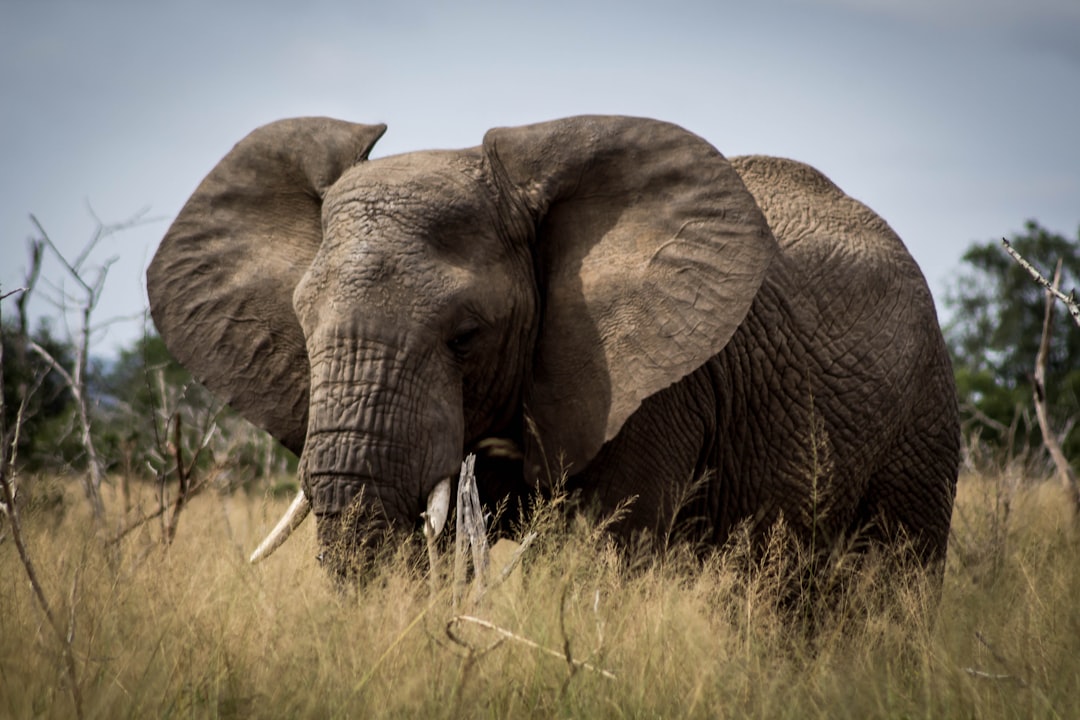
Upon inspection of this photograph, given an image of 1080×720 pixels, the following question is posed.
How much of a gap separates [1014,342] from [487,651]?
74.4ft

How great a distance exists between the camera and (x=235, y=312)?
213 inches

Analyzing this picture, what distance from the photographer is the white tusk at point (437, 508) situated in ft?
14.2

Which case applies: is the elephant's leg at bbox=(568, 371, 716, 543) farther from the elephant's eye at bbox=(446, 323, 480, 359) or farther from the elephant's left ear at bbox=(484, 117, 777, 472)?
the elephant's eye at bbox=(446, 323, 480, 359)

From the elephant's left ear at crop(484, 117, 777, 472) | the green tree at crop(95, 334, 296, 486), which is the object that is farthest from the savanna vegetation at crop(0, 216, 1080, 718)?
the green tree at crop(95, 334, 296, 486)

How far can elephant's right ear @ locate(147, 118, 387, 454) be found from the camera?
525cm

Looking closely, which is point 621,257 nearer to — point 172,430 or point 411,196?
point 411,196

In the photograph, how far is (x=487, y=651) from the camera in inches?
127

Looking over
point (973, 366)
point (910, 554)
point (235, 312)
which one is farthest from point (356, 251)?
point (973, 366)

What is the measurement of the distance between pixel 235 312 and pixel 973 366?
24226 mm

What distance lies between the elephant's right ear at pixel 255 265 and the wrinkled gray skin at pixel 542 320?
1 centimetres

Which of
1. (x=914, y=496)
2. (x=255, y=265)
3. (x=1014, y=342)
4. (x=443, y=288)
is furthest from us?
(x=1014, y=342)

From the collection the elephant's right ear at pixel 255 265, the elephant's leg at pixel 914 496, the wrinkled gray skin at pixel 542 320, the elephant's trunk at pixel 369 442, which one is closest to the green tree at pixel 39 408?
the elephant's right ear at pixel 255 265

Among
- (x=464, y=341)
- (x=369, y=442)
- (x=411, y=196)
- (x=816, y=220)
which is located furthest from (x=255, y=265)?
(x=816, y=220)

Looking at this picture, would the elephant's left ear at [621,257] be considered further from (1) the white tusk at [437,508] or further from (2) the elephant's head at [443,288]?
(1) the white tusk at [437,508]
